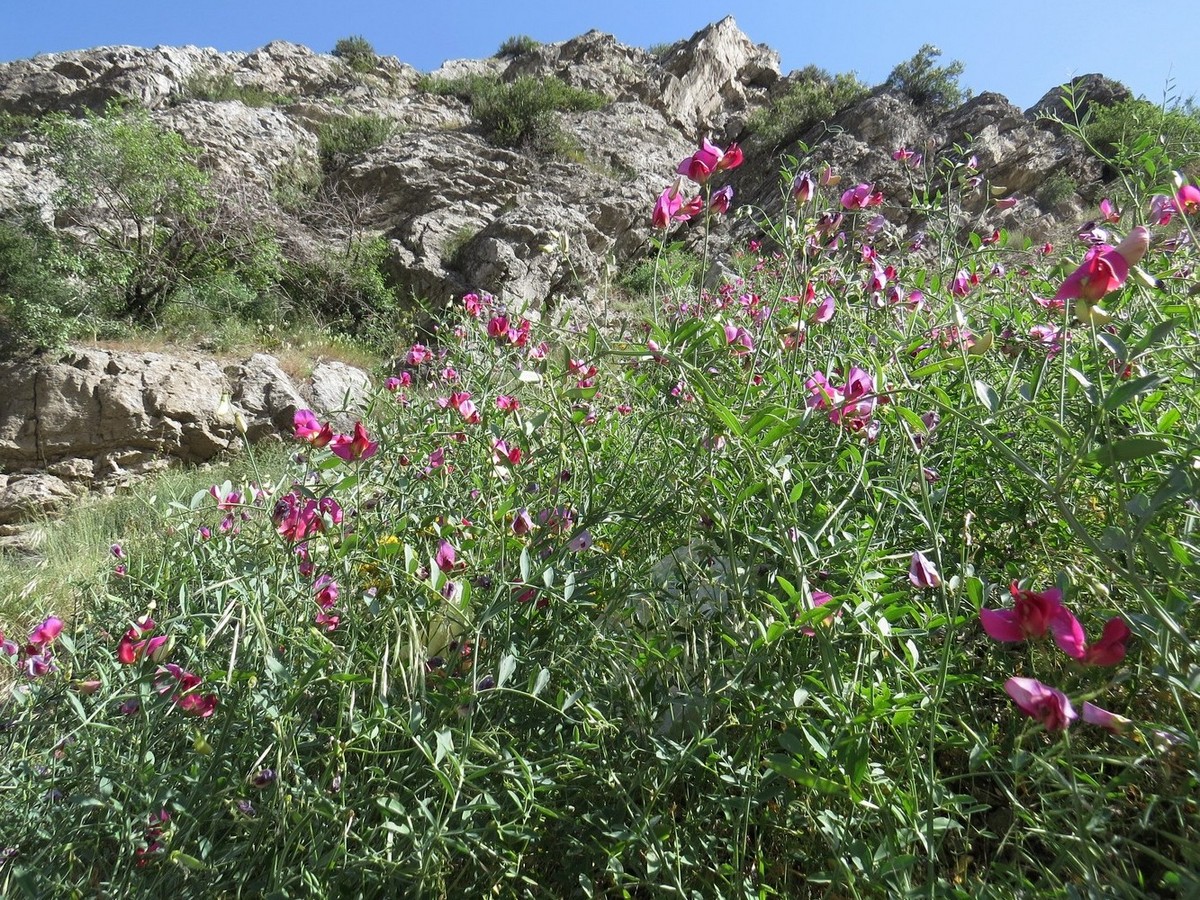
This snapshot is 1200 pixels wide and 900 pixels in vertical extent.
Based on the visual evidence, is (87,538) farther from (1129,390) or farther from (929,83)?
(929,83)

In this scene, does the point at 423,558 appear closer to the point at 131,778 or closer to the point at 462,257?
the point at 131,778

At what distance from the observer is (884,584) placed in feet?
2.78

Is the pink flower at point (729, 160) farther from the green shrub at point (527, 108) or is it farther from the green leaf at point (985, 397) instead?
the green shrub at point (527, 108)

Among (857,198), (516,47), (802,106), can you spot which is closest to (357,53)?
(516,47)

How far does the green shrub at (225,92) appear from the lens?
10367 mm

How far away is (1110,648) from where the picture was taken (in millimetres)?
550

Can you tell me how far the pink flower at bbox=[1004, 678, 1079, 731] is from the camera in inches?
20.6

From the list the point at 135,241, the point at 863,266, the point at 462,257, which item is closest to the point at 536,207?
the point at 462,257

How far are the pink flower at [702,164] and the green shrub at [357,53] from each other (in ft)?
48.9

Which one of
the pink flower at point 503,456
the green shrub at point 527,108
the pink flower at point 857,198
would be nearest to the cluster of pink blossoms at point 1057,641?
the pink flower at point 503,456

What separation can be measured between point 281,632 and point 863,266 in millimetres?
1573

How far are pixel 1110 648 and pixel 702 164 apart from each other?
0.89 m

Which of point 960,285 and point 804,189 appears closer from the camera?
point 804,189

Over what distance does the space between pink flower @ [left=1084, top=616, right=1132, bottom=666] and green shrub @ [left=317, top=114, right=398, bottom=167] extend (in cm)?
1061
